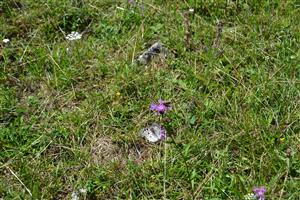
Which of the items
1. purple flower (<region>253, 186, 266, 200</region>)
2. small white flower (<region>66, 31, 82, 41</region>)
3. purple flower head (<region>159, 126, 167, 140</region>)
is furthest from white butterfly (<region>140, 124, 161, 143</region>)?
small white flower (<region>66, 31, 82, 41</region>)

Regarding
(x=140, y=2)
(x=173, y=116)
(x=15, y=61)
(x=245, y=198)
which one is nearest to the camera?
(x=245, y=198)

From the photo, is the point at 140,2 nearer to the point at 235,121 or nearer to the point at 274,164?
the point at 235,121

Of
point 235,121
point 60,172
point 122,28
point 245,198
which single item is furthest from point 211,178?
point 122,28

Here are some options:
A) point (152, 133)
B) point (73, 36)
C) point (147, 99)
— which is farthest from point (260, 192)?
point (73, 36)

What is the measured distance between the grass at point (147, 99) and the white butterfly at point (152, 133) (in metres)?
0.05

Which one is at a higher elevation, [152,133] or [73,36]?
[73,36]

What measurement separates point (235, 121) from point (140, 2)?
154 cm

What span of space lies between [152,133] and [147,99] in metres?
0.29

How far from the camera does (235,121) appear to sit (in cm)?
283

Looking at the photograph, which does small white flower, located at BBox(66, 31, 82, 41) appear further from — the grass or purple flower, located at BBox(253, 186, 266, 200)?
purple flower, located at BBox(253, 186, 266, 200)

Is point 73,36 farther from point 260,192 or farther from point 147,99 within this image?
point 260,192

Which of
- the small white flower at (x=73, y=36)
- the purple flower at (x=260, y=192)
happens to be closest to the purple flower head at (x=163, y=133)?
the purple flower at (x=260, y=192)

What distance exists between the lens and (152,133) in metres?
2.92

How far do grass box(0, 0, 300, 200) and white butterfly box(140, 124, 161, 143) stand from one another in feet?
0.15
